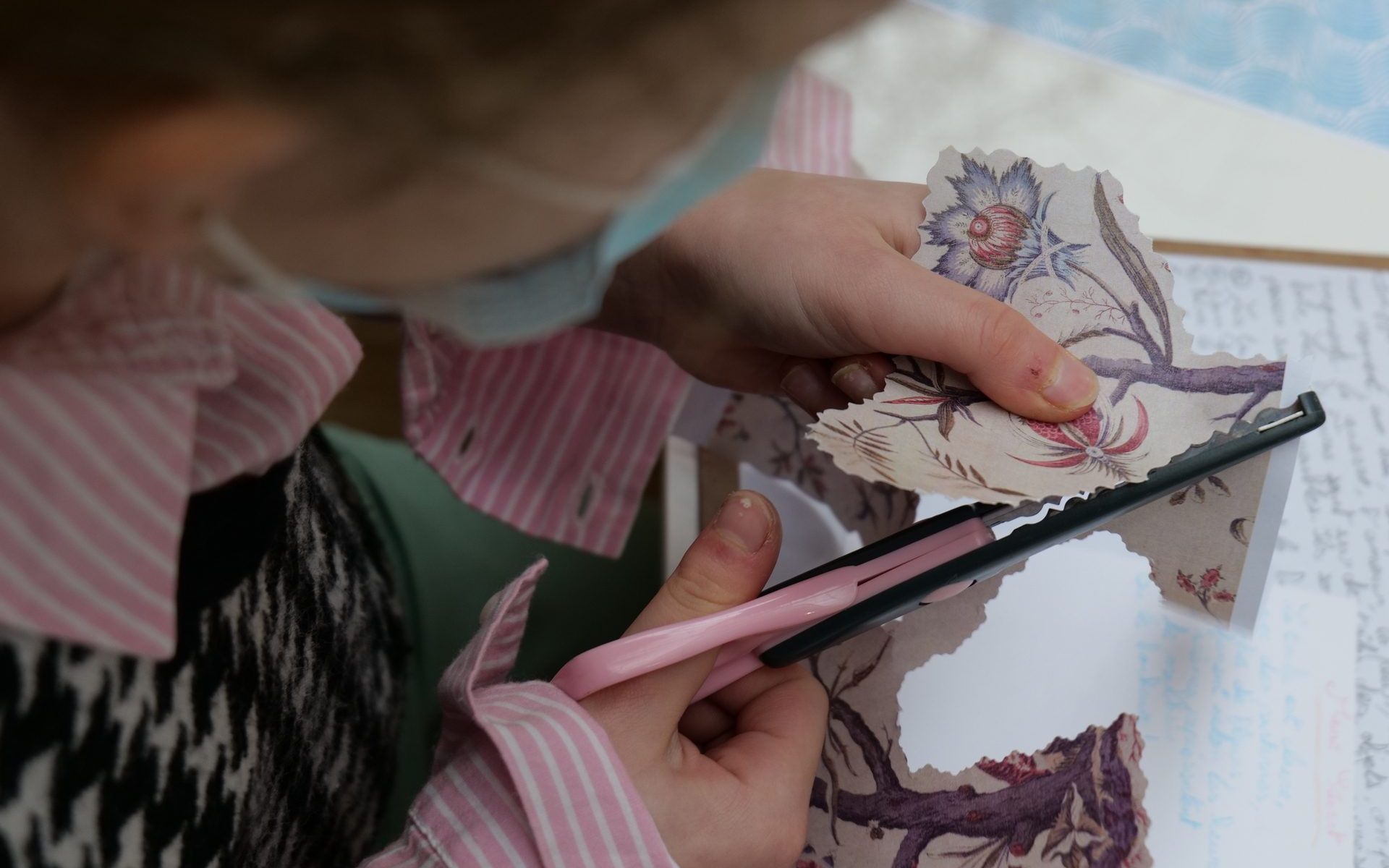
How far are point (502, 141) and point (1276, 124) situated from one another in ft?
1.74

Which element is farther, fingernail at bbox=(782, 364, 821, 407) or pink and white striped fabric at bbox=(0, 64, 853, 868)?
fingernail at bbox=(782, 364, 821, 407)

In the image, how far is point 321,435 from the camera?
0.38m

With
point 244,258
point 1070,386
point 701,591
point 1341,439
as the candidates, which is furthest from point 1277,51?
point 244,258

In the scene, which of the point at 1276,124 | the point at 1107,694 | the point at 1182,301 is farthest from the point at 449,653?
the point at 1276,124

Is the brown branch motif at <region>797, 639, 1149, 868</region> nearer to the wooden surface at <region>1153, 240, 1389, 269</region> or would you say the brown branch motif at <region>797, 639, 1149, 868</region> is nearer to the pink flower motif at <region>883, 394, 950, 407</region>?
the pink flower motif at <region>883, 394, 950, 407</region>

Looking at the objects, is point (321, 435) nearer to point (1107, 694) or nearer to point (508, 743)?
point (508, 743)

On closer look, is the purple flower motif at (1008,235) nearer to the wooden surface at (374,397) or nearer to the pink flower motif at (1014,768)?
the pink flower motif at (1014,768)

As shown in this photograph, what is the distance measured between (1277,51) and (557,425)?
0.44 meters

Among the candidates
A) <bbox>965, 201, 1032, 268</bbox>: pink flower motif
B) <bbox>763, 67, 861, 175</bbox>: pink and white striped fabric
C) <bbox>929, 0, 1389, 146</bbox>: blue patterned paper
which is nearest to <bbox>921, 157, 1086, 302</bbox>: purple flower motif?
<bbox>965, 201, 1032, 268</bbox>: pink flower motif

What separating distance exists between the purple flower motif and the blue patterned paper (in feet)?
0.69

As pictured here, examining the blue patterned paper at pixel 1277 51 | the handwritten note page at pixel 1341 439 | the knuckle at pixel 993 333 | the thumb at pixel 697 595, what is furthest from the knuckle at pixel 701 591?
the blue patterned paper at pixel 1277 51

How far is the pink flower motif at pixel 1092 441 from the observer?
29 centimetres

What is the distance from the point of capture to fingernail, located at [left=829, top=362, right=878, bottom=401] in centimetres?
34

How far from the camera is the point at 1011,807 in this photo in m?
0.31
